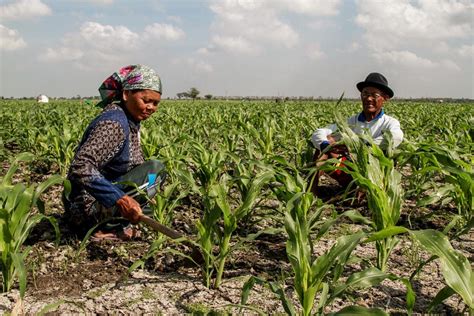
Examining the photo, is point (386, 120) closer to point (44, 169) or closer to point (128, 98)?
point (128, 98)

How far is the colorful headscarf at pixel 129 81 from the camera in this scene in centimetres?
280

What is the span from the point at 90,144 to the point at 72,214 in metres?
0.58

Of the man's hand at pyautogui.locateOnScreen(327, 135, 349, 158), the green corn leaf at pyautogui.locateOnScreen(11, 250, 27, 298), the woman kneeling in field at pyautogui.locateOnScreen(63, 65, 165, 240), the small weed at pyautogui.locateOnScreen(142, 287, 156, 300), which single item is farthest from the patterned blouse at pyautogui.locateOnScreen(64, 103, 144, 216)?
the man's hand at pyautogui.locateOnScreen(327, 135, 349, 158)

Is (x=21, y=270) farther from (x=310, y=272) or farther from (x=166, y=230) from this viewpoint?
(x=310, y=272)

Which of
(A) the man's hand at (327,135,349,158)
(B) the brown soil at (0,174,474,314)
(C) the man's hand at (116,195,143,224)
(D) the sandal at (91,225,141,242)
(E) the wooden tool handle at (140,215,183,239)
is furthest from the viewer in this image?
(A) the man's hand at (327,135,349,158)

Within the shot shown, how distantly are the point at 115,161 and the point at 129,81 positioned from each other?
0.55 meters

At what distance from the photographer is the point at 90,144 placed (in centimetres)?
272

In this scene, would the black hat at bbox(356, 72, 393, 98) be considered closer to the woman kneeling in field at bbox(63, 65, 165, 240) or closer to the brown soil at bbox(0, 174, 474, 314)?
the brown soil at bbox(0, 174, 474, 314)

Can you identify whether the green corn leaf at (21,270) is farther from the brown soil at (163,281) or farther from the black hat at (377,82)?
the black hat at (377,82)

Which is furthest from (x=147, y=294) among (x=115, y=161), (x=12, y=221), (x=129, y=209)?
(x=115, y=161)

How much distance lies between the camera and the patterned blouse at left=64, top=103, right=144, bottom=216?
2629 mm

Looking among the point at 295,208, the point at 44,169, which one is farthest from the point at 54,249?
the point at 44,169

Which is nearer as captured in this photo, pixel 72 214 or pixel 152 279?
pixel 152 279

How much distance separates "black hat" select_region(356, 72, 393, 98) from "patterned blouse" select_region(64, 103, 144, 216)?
207cm
